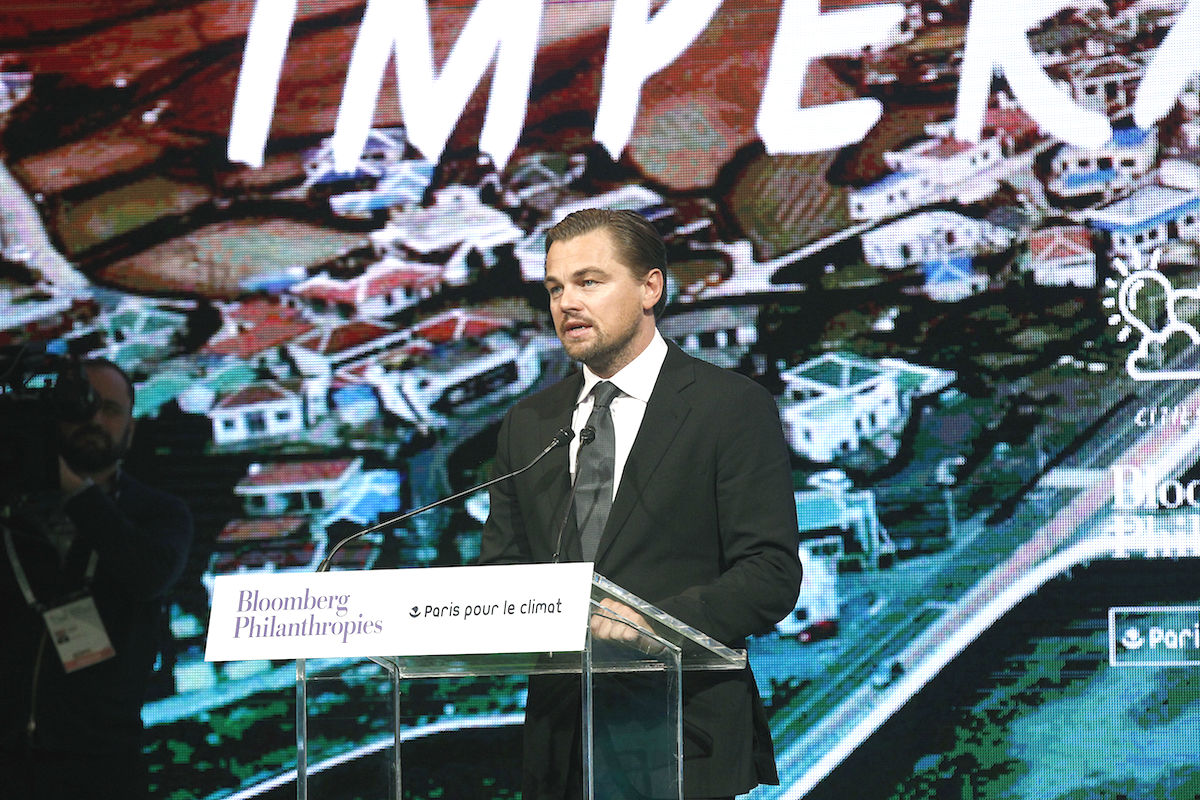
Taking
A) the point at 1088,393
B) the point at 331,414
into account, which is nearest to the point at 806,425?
the point at 1088,393

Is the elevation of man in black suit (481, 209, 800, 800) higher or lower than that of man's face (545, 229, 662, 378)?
lower

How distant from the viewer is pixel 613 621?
1819 millimetres

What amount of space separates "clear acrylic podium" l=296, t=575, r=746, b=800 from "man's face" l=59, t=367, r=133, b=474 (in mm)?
2327

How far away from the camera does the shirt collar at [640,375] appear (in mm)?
2393

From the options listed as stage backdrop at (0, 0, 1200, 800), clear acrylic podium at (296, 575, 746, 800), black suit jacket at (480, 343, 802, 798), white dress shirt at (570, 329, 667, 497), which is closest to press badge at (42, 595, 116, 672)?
stage backdrop at (0, 0, 1200, 800)

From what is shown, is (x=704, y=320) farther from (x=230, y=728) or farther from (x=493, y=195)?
(x=230, y=728)

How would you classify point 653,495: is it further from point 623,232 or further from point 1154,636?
point 1154,636

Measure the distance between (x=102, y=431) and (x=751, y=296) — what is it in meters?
1.99

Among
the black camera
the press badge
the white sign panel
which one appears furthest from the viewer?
the black camera

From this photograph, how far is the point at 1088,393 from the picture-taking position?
3746 millimetres

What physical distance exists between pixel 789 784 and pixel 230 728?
1.65 meters

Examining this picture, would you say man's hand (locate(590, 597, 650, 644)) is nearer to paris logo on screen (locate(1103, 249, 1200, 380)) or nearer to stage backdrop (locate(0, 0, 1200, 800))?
stage backdrop (locate(0, 0, 1200, 800))

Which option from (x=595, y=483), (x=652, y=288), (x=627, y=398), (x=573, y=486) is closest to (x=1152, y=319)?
(x=652, y=288)

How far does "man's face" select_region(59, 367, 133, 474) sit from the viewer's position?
391cm
